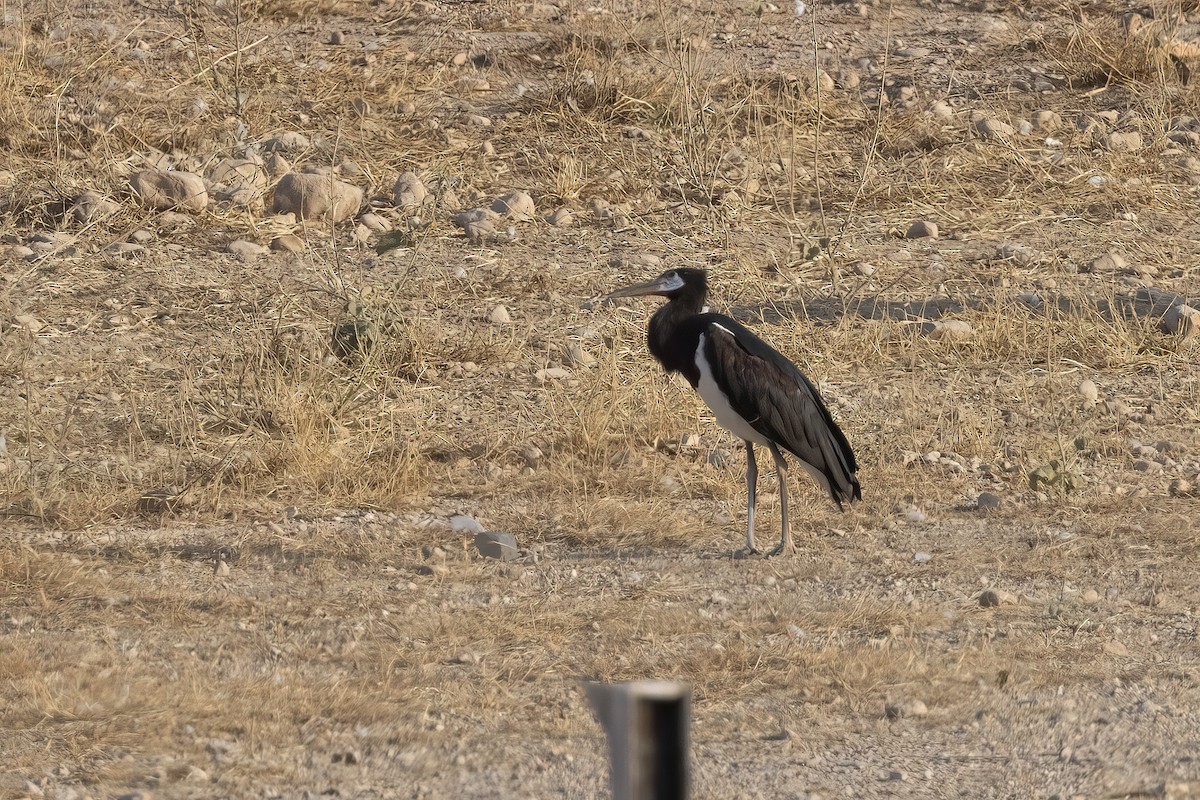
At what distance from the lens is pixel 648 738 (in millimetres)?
1448

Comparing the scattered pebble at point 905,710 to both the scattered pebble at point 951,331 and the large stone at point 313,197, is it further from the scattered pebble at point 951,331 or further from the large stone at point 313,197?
the large stone at point 313,197

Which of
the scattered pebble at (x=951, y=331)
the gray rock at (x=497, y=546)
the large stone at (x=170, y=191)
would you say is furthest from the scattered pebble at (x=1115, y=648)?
the large stone at (x=170, y=191)

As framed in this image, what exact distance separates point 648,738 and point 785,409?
4175 mm

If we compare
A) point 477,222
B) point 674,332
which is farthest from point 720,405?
point 477,222

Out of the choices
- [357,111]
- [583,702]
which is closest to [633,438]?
[583,702]

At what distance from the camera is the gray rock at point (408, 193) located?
28.4 ft

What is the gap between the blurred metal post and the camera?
4.68 ft

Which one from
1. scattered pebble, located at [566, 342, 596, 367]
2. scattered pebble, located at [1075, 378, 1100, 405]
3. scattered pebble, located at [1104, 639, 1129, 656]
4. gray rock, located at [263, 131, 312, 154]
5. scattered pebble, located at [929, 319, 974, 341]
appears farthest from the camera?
gray rock, located at [263, 131, 312, 154]

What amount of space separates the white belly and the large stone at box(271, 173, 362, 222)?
333 centimetres

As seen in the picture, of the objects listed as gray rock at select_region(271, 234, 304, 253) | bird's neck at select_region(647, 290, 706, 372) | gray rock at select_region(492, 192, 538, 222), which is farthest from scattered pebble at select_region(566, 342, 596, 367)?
gray rock at select_region(271, 234, 304, 253)

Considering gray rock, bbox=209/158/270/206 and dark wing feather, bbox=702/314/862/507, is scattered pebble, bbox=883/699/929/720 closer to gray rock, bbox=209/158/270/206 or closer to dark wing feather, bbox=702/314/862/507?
dark wing feather, bbox=702/314/862/507

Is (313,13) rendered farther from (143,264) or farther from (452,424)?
(452,424)

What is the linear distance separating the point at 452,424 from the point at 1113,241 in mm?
3937

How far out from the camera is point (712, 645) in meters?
4.65
